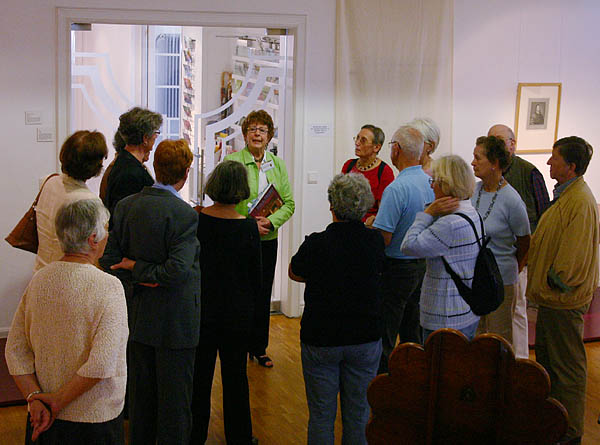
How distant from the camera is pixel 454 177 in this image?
3.21 m

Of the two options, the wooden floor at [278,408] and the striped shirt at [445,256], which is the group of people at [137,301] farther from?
the striped shirt at [445,256]

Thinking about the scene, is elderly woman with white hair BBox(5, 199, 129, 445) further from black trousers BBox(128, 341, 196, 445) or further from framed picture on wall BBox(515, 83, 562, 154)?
framed picture on wall BBox(515, 83, 562, 154)

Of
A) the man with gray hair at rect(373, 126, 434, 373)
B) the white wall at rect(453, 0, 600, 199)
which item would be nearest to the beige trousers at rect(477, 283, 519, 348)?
the man with gray hair at rect(373, 126, 434, 373)

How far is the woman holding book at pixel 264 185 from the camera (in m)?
4.69

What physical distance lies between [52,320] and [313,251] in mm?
1126

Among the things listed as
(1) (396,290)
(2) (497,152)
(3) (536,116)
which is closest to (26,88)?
(1) (396,290)

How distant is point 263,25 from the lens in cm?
582

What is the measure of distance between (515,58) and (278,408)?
4.02 metres

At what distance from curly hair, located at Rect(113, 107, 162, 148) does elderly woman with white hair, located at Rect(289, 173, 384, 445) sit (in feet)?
3.68

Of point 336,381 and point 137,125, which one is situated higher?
point 137,125

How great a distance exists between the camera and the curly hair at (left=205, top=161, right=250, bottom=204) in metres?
3.29

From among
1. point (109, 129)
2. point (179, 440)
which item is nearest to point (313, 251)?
point (179, 440)

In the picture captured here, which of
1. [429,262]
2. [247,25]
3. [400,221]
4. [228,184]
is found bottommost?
[429,262]

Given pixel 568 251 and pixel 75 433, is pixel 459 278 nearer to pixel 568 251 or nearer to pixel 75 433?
pixel 568 251
